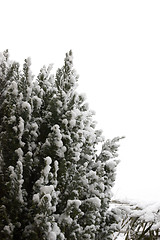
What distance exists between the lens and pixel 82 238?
1.45 metres

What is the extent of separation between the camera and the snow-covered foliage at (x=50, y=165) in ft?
4.25

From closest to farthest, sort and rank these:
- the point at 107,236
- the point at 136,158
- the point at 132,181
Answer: the point at 107,236 < the point at 132,181 < the point at 136,158

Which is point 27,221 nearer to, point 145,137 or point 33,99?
point 33,99

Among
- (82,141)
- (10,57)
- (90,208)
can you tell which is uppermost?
(10,57)

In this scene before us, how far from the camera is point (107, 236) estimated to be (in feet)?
5.49

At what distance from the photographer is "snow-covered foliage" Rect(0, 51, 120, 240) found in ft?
4.25

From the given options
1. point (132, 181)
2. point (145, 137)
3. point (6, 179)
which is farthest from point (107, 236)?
point (145, 137)

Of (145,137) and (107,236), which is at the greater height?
(145,137)

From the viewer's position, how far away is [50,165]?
1.50m

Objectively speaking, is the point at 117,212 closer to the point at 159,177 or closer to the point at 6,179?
the point at 6,179

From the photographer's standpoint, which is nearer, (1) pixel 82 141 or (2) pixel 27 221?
(2) pixel 27 221

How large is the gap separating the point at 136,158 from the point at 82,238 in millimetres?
13663

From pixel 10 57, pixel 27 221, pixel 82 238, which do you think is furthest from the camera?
pixel 10 57

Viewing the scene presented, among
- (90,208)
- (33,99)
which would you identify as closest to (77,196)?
(90,208)
